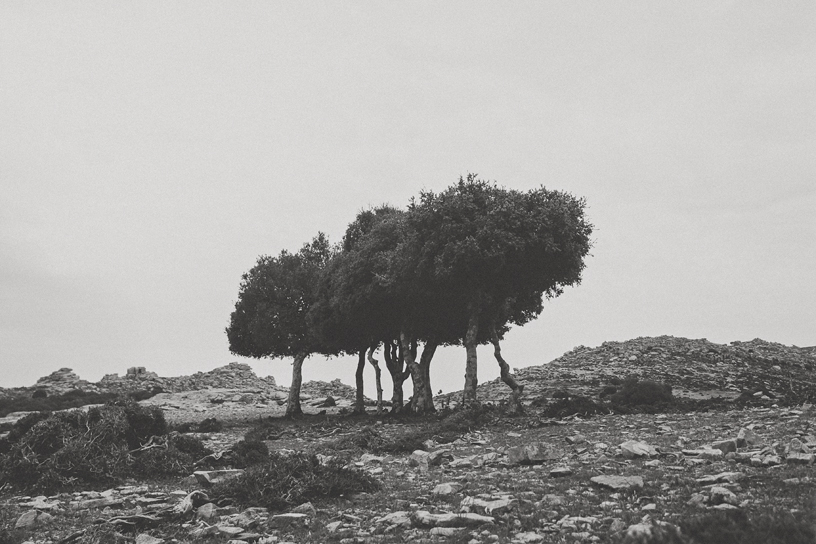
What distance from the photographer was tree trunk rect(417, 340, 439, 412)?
3597 centimetres

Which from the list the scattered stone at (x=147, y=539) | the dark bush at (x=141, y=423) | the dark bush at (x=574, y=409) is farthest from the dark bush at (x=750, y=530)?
the dark bush at (x=574, y=409)

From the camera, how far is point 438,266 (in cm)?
2930

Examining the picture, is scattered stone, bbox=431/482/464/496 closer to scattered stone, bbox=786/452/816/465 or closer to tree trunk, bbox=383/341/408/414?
scattered stone, bbox=786/452/816/465

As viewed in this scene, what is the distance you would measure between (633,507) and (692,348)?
2087 inches

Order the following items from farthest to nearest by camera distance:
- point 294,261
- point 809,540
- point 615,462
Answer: point 294,261, point 615,462, point 809,540

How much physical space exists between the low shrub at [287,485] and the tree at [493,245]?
1775 centimetres

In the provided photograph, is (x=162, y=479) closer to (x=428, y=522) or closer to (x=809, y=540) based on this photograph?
(x=428, y=522)

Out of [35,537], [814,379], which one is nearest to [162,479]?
[35,537]

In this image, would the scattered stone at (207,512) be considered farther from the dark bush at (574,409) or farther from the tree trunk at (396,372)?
the tree trunk at (396,372)

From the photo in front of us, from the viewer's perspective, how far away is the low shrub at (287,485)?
10.3 m

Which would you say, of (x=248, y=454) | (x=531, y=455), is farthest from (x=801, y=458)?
(x=248, y=454)

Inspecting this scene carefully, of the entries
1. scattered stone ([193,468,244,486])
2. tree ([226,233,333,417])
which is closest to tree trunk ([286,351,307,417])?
tree ([226,233,333,417])

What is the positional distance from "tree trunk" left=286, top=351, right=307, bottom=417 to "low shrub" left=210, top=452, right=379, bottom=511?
32746 millimetres

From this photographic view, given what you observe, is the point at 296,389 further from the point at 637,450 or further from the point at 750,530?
the point at 750,530
